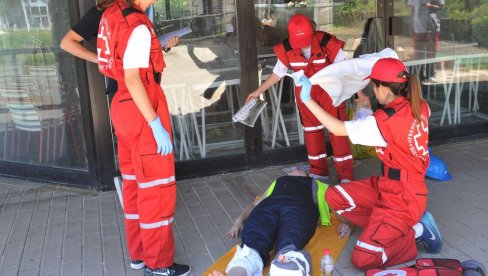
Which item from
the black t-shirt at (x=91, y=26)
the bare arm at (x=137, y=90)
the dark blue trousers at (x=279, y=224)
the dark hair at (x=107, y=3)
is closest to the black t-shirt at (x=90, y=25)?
the black t-shirt at (x=91, y=26)

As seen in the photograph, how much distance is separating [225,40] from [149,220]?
2.22 metres

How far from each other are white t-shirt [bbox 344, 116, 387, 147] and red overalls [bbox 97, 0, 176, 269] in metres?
1.03

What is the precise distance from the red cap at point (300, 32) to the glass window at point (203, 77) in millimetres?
842

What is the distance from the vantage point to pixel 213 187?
185 inches

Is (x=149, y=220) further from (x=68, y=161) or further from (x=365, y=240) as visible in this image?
(x=68, y=161)

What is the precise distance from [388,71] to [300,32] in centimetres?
107

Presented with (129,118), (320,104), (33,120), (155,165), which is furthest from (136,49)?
(33,120)

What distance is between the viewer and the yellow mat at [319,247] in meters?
3.30

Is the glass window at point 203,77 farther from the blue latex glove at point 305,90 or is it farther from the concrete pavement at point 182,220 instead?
the blue latex glove at point 305,90

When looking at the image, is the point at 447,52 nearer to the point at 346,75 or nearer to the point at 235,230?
the point at 346,75

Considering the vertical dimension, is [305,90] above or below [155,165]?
above

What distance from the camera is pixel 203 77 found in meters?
4.95

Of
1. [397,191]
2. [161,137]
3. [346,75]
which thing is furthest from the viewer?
[346,75]

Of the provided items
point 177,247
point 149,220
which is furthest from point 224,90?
point 149,220
